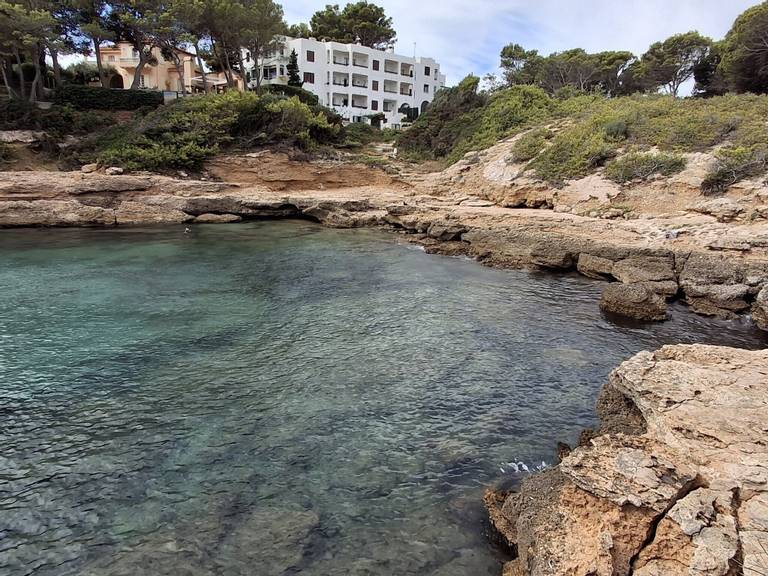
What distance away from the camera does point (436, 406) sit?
Answer: 7.66m

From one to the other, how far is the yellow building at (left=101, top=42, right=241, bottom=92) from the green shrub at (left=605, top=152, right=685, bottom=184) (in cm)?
3876

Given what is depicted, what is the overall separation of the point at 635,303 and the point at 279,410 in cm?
892

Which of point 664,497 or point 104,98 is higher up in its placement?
point 104,98

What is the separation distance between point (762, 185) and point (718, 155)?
8.00 ft

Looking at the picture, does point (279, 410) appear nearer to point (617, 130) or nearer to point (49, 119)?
point (617, 130)

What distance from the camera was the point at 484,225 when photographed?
2006 cm

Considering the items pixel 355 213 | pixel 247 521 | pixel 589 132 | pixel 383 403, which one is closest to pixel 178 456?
pixel 247 521

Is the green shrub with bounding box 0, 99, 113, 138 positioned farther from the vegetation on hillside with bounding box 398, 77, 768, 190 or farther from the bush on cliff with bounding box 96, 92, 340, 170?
the vegetation on hillside with bounding box 398, 77, 768, 190

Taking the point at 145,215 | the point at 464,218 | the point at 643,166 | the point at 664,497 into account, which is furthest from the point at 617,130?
the point at 664,497

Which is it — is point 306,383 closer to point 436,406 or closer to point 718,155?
point 436,406

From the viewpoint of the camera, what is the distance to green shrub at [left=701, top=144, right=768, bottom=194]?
701 inches

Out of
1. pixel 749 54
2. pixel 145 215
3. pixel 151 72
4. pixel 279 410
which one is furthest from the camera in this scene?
pixel 151 72

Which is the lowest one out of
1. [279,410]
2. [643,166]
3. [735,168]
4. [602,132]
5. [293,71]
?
[279,410]

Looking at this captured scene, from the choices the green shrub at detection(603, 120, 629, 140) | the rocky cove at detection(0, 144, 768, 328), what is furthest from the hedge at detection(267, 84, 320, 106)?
the green shrub at detection(603, 120, 629, 140)
